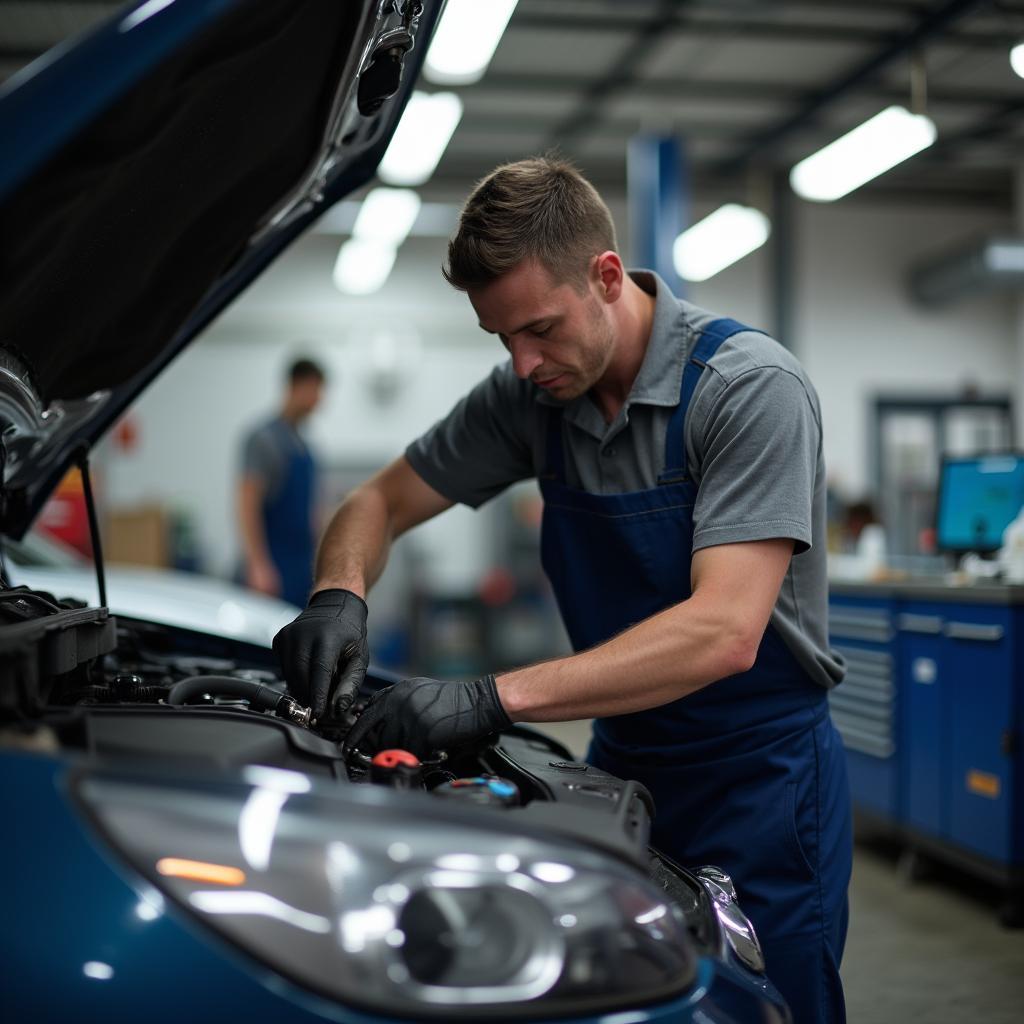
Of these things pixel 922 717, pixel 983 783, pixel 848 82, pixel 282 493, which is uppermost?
pixel 848 82

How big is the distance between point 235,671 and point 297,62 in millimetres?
842

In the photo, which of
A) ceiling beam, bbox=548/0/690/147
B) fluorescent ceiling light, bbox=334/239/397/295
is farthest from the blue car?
fluorescent ceiling light, bbox=334/239/397/295

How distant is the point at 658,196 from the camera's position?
5.91 meters

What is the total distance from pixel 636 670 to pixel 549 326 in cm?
44

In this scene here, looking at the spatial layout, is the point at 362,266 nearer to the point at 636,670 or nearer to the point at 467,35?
the point at 467,35

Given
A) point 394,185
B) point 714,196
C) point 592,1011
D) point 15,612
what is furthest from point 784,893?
point 714,196

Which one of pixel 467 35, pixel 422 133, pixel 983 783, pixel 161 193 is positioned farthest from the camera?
pixel 422 133

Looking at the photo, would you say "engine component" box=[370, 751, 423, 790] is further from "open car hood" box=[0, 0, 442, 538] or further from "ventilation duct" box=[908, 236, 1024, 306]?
"ventilation duct" box=[908, 236, 1024, 306]

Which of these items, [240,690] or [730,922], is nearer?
[730,922]

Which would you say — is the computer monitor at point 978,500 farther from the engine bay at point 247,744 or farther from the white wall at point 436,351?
the white wall at point 436,351

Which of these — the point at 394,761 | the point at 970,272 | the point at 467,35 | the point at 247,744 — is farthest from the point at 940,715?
the point at 970,272

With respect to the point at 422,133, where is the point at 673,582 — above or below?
below

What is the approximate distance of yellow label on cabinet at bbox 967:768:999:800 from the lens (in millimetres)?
2805

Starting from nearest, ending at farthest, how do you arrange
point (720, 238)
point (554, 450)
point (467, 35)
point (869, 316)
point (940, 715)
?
1. point (554, 450)
2. point (940, 715)
3. point (467, 35)
4. point (720, 238)
5. point (869, 316)
